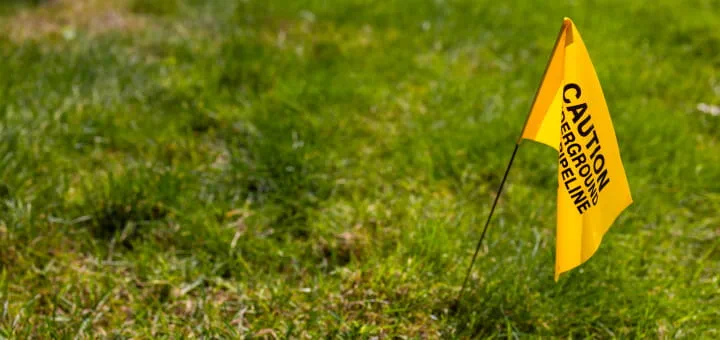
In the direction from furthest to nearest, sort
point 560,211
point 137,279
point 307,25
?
point 307,25, point 137,279, point 560,211

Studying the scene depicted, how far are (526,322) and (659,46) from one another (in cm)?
276

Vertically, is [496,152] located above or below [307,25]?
below

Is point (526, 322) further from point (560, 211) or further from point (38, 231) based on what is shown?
point (38, 231)

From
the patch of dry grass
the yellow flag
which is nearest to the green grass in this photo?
the patch of dry grass

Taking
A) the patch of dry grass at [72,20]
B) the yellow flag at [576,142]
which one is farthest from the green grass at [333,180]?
the yellow flag at [576,142]

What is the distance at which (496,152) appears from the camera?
3072 millimetres

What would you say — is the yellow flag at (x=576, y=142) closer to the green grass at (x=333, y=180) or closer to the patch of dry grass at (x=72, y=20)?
the green grass at (x=333, y=180)

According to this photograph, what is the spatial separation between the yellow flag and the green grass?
19.3 inches

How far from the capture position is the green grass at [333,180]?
222 cm

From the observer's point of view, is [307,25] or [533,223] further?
[307,25]

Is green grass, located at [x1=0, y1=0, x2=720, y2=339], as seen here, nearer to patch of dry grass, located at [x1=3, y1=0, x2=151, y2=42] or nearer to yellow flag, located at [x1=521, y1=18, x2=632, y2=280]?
patch of dry grass, located at [x1=3, y1=0, x2=151, y2=42]

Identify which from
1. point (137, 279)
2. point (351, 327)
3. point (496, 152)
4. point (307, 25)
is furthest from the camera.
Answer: point (307, 25)

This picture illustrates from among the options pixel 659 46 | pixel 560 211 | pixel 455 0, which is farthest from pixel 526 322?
pixel 455 0

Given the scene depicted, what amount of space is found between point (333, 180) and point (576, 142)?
4.39ft
